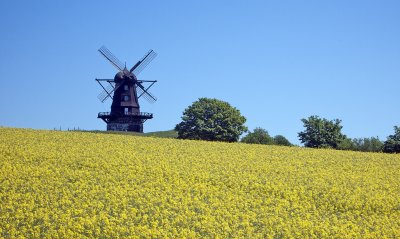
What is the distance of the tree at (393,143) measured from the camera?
218 feet

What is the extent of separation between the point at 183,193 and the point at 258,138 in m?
45.9

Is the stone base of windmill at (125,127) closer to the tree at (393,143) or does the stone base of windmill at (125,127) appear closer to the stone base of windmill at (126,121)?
the stone base of windmill at (126,121)

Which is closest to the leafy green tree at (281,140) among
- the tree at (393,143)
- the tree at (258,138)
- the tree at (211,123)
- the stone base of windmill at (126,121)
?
the tree at (258,138)

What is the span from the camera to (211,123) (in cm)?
6956

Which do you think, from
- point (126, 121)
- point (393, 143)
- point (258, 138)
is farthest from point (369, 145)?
point (126, 121)

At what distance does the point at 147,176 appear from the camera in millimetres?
31062

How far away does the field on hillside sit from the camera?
22.8 metres

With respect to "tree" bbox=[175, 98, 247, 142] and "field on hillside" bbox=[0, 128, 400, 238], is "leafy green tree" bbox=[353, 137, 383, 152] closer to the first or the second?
"tree" bbox=[175, 98, 247, 142]

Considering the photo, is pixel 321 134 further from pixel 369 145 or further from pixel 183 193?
pixel 183 193

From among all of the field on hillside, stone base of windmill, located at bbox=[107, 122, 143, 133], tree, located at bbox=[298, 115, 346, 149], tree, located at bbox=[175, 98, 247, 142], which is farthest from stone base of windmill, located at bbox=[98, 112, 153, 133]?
the field on hillside

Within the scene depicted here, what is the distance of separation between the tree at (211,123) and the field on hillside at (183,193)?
25.8 m

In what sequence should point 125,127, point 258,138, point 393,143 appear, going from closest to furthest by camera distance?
point 393,143
point 258,138
point 125,127

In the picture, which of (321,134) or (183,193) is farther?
(321,134)

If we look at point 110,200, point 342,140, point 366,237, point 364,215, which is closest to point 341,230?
point 366,237
